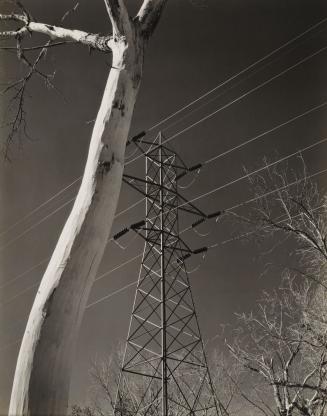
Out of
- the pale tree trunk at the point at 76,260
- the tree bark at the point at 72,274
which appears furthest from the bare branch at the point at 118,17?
the tree bark at the point at 72,274

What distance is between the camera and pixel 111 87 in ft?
11.4

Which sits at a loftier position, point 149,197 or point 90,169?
point 149,197

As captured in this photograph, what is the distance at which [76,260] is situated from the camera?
2.54 meters

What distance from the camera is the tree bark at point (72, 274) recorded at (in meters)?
2.17

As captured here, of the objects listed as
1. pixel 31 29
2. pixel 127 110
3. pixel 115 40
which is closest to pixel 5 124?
pixel 31 29

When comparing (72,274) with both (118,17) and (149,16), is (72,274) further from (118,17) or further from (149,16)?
(149,16)

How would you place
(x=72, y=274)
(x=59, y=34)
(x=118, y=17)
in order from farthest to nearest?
(x=59, y=34), (x=118, y=17), (x=72, y=274)

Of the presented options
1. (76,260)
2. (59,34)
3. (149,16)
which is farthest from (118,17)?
(76,260)

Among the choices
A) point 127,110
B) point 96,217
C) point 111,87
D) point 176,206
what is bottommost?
point 96,217

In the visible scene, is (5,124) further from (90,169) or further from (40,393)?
(40,393)

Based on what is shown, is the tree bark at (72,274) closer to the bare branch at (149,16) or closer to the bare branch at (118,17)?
the bare branch at (118,17)

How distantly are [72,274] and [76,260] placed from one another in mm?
88

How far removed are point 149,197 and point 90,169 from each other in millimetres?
7861

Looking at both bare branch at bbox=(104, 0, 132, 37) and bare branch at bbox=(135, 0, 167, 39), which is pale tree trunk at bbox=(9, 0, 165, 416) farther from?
bare branch at bbox=(135, 0, 167, 39)
